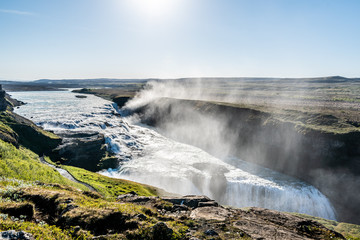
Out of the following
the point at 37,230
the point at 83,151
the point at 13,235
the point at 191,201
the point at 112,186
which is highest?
the point at 13,235

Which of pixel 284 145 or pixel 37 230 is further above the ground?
pixel 37 230

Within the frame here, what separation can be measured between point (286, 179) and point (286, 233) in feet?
138

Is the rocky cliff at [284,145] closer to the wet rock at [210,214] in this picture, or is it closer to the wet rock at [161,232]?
the wet rock at [210,214]

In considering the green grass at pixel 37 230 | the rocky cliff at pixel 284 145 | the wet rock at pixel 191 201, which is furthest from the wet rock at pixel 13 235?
the rocky cliff at pixel 284 145

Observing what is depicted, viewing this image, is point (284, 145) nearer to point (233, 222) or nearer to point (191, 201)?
point (191, 201)

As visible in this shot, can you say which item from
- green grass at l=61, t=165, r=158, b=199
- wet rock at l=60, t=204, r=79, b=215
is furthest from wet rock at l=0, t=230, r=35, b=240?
green grass at l=61, t=165, r=158, b=199

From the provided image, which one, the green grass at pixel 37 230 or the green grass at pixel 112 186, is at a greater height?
the green grass at pixel 37 230

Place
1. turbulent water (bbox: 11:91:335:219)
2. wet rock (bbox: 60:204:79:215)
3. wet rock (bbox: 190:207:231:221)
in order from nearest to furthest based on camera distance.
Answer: wet rock (bbox: 60:204:79:215) < wet rock (bbox: 190:207:231:221) < turbulent water (bbox: 11:91:335:219)

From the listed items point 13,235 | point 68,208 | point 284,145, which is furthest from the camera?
point 284,145

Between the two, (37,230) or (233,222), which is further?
(233,222)

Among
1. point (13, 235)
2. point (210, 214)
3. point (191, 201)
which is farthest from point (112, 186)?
point (13, 235)

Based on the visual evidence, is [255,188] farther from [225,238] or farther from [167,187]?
[225,238]

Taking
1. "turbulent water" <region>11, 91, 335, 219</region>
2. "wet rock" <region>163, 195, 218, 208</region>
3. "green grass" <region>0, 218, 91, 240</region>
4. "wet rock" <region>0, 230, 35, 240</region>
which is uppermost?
"wet rock" <region>0, 230, 35, 240</region>

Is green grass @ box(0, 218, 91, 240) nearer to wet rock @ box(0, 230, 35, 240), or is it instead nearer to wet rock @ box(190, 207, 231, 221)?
wet rock @ box(0, 230, 35, 240)
